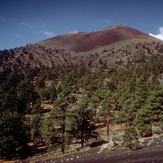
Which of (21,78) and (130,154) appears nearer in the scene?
(130,154)

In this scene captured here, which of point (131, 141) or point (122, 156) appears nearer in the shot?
point (122, 156)

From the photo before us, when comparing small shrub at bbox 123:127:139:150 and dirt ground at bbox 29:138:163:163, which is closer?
dirt ground at bbox 29:138:163:163

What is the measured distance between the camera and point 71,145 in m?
78.2

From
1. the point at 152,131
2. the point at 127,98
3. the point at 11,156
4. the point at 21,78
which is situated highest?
the point at 21,78

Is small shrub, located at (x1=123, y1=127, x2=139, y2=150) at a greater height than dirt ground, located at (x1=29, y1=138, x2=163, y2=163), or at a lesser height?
greater

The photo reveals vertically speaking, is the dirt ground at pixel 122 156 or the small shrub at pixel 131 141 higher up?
the small shrub at pixel 131 141

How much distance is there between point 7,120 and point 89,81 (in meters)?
67.2

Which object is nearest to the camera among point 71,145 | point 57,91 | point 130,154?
point 130,154

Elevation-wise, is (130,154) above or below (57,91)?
below

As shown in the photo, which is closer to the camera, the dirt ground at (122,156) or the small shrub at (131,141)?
the dirt ground at (122,156)

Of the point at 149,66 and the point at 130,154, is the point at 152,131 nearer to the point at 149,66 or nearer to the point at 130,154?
the point at 130,154

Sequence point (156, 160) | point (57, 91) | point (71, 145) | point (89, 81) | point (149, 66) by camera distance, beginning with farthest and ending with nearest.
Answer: point (149, 66) → point (89, 81) → point (57, 91) → point (71, 145) → point (156, 160)

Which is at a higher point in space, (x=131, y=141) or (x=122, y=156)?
(x=131, y=141)

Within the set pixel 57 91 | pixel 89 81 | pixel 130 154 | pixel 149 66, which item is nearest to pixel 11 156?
pixel 130 154
